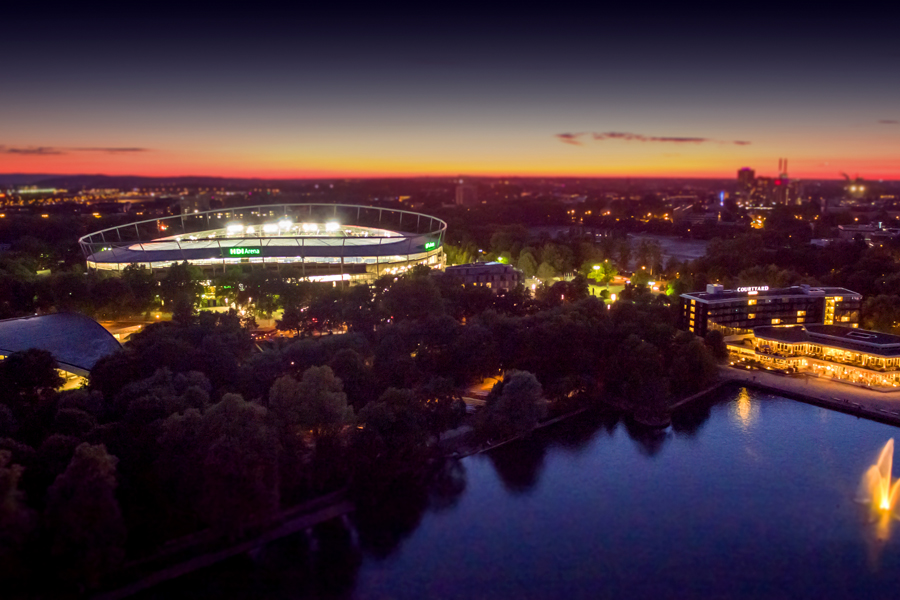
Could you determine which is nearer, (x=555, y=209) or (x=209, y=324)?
(x=209, y=324)

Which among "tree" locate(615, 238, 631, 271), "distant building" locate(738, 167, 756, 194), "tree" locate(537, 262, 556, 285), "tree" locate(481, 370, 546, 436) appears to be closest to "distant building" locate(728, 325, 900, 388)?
"tree" locate(481, 370, 546, 436)

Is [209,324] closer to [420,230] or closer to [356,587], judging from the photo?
[356,587]

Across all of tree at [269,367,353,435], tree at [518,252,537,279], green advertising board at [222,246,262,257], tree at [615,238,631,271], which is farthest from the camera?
tree at [615,238,631,271]

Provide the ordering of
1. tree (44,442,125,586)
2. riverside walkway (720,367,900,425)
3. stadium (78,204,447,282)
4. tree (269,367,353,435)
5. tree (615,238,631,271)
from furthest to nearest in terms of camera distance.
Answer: tree (615,238,631,271)
stadium (78,204,447,282)
riverside walkway (720,367,900,425)
tree (269,367,353,435)
tree (44,442,125,586)

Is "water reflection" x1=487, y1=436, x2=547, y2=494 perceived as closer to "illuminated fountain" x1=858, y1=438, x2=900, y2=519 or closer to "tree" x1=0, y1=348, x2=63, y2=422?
"illuminated fountain" x1=858, y1=438, x2=900, y2=519

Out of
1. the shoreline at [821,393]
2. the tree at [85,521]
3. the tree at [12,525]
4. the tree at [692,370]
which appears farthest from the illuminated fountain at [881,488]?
the tree at [12,525]

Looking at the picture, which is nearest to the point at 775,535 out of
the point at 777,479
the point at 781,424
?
the point at 777,479

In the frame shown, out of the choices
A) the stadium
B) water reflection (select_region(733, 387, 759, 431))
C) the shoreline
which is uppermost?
the stadium
